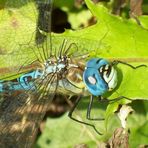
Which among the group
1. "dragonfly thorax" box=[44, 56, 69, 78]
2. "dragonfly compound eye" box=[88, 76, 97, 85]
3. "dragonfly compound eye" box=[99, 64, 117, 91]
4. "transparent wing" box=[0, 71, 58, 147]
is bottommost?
"transparent wing" box=[0, 71, 58, 147]

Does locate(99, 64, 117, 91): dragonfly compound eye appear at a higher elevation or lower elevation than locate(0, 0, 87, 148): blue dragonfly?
higher

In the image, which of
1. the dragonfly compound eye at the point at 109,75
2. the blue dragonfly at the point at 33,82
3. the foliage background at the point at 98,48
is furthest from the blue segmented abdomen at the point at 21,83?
the dragonfly compound eye at the point at 109,75

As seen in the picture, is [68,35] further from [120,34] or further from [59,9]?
[59,9]

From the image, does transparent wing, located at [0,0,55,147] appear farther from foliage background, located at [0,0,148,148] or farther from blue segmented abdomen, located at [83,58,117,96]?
blue segmented abdomen, located at [83,58,117,96]

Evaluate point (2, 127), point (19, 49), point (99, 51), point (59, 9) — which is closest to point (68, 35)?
point (99, 51)

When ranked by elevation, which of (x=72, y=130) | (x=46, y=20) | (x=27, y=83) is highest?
(x=46, y=20)

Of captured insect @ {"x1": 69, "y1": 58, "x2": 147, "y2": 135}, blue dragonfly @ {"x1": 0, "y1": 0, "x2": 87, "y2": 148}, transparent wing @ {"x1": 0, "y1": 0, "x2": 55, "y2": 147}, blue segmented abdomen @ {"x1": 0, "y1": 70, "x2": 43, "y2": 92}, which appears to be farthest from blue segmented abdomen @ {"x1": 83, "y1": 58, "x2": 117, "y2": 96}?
blue segmented abdomen @ {"x1": 0, "y1": 70, "x2": 43, "y2": 92}
